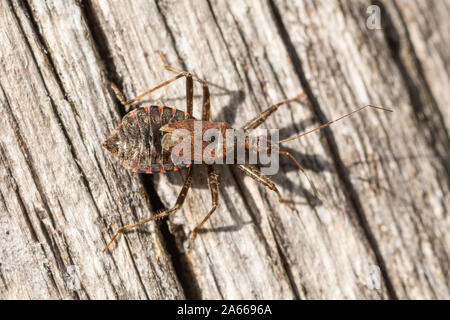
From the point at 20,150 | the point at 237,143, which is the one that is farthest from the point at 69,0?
the point at 237,143

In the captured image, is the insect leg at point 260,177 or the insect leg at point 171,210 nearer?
the insect leg at point 171,210

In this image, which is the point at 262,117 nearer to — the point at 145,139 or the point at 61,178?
the point at 145,139

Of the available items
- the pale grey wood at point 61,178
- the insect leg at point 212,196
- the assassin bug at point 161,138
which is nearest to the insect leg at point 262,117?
the assassin bug at point 161,138

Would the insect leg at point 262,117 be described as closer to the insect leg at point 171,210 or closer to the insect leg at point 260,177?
the insect leg at point 260,177

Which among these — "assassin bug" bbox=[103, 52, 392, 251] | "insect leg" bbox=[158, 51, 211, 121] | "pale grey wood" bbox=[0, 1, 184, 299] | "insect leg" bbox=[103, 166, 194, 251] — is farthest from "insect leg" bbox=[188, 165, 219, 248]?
"insect leg" bbox=[158, 51, 211, 121]

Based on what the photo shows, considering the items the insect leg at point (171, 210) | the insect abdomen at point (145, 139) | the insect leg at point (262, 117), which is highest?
the insect abdomen at point (145, 139)

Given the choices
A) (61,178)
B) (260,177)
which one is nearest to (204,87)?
(260,177)

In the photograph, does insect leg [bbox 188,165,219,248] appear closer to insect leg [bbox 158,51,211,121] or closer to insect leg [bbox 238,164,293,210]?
insect leg [bbox 238,164,293,210]
